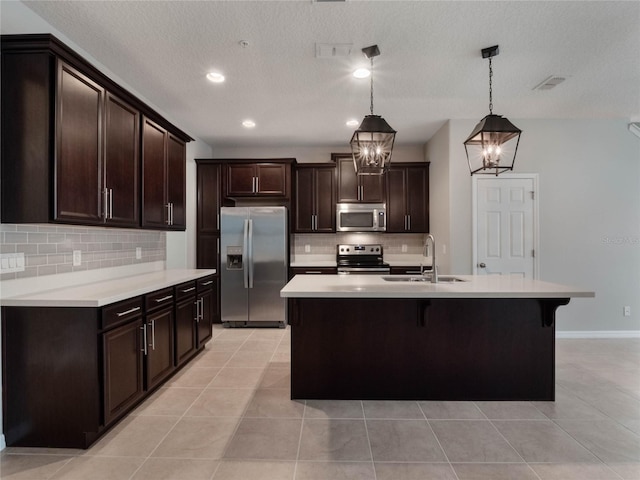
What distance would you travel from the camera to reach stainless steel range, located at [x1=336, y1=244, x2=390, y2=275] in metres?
5.09

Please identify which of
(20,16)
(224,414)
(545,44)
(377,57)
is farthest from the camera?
(377,57)

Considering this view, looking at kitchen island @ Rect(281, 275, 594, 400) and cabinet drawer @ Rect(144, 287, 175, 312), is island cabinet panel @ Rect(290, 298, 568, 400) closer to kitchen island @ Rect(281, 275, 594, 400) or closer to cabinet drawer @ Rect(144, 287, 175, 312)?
kitchen island @ Rect(281, 275, 594, 400)

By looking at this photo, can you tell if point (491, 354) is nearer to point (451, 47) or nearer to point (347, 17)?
point (451, 47)

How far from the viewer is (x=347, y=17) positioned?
237 centimetres

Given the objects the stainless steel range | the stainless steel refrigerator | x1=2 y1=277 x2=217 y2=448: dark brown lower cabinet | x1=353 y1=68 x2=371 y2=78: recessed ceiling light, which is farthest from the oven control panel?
x1=2 y1=277 x2=217 y2=448: dark brown lower cabinet

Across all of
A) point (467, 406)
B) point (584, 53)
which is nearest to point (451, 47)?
point (584, 53)

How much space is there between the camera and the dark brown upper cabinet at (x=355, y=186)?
5391mm

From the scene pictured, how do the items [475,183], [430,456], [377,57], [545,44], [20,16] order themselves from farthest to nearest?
[475,183] → [377,57] → [545,44] → [20,16] → [430,456]

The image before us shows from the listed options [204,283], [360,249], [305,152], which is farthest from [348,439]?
[305,152]

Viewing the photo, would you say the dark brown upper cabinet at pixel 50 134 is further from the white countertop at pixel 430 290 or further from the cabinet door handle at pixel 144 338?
the white countertop at pixel 430 290

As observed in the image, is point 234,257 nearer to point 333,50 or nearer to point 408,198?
point 408,198

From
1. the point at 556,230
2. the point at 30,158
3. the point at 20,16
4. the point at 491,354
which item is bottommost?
the point at 491,354

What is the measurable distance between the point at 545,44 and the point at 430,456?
3030 millimetres

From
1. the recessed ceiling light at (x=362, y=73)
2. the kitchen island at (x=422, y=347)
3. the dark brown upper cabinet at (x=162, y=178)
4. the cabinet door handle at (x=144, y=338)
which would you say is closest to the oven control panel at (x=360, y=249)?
the dark brown upper cabinet at (x=162, y=178)
